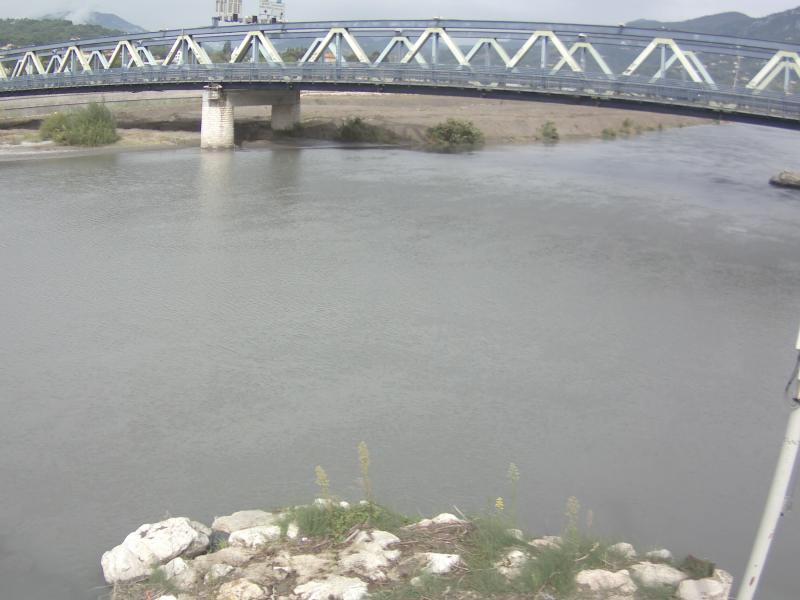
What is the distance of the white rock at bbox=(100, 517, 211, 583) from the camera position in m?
5.89

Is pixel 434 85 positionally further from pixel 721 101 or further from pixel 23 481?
pixel 23 481

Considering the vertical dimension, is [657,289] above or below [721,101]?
A: below

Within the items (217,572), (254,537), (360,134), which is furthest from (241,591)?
(360,134)

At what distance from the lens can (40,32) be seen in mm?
108875

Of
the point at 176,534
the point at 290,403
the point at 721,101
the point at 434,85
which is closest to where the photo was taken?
the point at 176,534

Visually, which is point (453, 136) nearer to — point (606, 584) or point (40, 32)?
point (606, 584)

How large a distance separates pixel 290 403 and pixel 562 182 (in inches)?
738

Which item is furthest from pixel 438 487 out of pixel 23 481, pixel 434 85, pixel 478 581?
pixel 434 85

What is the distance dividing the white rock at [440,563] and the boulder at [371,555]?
9.1 inches

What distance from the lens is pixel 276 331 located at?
11695 mm

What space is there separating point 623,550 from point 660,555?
340 millimetres

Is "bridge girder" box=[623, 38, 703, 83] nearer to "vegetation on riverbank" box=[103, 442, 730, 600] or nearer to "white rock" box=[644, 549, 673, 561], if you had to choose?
"white rock" box=[644, 549, 673, 561]

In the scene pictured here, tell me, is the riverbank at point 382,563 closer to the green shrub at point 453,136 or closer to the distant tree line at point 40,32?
the green shrub at point 453,136

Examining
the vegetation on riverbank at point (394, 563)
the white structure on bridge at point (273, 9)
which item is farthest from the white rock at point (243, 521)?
the white structure on bridge at point (273, 9)
